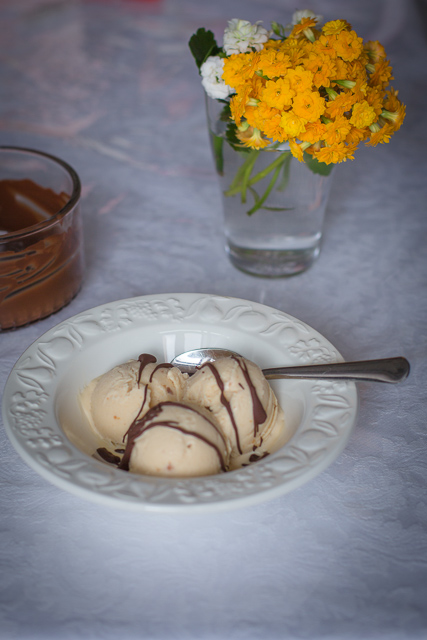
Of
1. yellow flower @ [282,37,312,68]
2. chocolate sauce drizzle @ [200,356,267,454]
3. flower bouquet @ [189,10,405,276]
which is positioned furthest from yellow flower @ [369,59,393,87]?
chocolate sauce drizzle @ [200,356,267,454]

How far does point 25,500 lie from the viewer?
0.69 meters

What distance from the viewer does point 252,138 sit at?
2.89 ft

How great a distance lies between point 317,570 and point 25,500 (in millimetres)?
335

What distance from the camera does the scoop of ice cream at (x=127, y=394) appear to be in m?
0.72

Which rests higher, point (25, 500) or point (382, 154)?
point (382, 154)

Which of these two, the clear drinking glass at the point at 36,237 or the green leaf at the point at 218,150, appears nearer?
the clear drinking glass at the point at 36,237

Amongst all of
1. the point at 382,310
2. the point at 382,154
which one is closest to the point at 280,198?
the point at 382,310

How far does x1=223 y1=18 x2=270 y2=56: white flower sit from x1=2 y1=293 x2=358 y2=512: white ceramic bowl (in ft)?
1.18

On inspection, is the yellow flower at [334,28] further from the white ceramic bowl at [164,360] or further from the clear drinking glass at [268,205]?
the white ceramic bowl at [164,360]

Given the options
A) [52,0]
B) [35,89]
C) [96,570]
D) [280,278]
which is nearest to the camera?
[96,570]

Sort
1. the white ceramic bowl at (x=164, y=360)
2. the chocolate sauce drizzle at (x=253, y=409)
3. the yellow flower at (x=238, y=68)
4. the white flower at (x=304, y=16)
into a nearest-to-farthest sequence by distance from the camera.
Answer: the white ceramic bowl at (x=164, y=360), the chocolate sauce drizzle at (x=253, y=409), the yellow flower at (x=238, y=68), the white flower at (x=304, y=16)

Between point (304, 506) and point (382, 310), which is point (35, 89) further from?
point (304, 506)

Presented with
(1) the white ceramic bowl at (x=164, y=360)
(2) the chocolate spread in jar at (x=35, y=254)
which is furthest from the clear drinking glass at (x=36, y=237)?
(1) the white ceramic bowl at (x=164, y=360)

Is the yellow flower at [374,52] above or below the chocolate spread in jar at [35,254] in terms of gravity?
above
